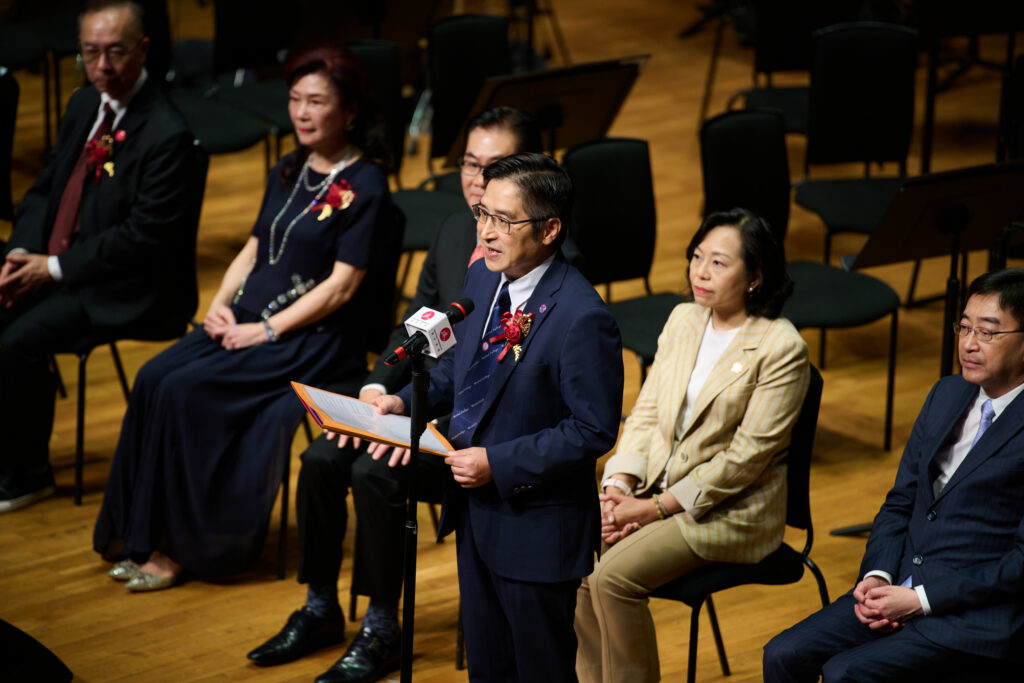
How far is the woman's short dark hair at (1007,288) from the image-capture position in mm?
2615

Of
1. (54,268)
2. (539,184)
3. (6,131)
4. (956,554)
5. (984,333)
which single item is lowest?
(956,554)

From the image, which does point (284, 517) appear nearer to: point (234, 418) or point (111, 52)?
point (234, 418)

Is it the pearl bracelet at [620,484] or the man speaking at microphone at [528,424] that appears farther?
the pearl bracelet at [620,484]

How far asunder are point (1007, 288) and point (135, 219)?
2584 millimetres

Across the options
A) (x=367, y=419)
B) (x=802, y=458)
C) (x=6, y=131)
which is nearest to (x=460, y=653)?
(x=367, y=419)

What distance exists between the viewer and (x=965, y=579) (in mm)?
2557

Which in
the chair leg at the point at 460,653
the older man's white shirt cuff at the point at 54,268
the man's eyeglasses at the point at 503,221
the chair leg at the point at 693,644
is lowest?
the chair leg at the point at 460,653

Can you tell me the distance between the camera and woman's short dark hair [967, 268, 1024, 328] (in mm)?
2615

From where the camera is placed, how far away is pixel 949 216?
11.6ft

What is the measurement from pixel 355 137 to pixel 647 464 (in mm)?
1313

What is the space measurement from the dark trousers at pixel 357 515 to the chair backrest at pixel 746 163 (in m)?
1.89

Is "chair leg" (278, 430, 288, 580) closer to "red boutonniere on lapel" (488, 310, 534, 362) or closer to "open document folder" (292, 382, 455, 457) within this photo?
"open document folder" (292, 382, 455, 457)

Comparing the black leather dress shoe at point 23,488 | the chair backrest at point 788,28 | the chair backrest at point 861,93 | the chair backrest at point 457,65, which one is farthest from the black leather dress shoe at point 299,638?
the chair backrest at point 788,28

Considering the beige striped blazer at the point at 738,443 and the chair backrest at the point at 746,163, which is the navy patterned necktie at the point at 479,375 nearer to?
the beige striped blazer at the point at 738,443
